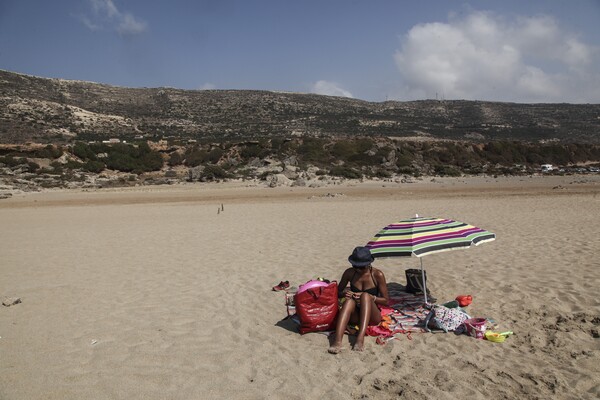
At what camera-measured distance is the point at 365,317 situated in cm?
480

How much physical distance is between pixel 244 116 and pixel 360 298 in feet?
194

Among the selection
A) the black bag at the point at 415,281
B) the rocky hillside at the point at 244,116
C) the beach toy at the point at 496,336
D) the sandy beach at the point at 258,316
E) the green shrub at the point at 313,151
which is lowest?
the sandy beach at the point at 258,316

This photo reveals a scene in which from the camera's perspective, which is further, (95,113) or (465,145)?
(95,113)

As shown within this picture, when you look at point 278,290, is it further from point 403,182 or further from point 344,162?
point 344,162

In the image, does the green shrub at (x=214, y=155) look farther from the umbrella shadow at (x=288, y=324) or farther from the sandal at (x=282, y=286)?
the umbrella shadow at (x=288, y=324)

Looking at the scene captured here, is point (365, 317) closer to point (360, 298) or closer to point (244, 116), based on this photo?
point (360, 298)

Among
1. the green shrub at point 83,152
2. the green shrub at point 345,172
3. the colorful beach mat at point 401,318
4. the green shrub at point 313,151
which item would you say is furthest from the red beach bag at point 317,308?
the green shrub at point 83,152

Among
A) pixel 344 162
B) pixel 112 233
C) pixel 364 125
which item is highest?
pixel 364 125

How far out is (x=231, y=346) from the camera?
481 cm

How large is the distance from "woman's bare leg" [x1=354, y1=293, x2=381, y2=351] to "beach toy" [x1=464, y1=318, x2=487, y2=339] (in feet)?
3.27

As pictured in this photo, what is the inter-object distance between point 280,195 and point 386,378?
20.8 m

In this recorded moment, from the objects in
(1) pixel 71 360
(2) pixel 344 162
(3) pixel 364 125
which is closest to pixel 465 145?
(2) pixel 344 162

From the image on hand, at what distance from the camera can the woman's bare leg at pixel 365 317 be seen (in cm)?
459

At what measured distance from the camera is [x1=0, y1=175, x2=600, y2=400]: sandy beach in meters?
3.91
